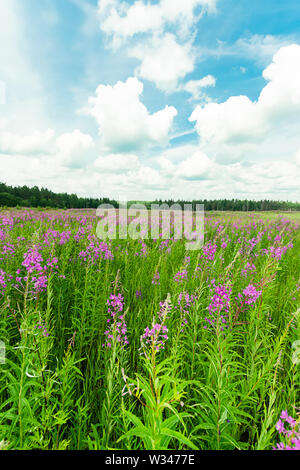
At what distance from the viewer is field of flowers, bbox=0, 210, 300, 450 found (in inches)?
53.3

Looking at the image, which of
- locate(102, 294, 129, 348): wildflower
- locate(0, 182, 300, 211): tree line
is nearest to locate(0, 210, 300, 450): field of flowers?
locate(102, 294, 129, 348): wildflower

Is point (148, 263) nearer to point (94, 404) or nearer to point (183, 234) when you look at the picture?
point (94, 404)

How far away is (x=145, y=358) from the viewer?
2.29 metres

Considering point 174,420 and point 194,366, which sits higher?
point 174,420

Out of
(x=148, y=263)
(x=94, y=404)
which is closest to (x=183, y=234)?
(x=148, y=263)

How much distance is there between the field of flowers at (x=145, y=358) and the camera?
4.44 ft

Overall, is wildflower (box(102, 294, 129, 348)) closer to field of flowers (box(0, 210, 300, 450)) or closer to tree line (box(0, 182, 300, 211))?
field of flowers (box(0, 210, 300, 450))

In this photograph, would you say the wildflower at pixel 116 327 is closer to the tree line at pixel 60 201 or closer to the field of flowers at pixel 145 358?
the field of flowers at pixel 145 358

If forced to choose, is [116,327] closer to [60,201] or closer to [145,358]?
[145,358]

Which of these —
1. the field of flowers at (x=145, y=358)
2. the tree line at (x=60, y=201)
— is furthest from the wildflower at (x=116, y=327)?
the tree line at (x=60, y=201)

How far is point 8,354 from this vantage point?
239cm

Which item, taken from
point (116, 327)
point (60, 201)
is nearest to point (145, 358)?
point (116, 327)
